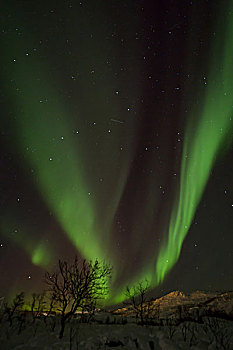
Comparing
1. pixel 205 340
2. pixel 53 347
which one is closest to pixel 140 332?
pixel 205 340

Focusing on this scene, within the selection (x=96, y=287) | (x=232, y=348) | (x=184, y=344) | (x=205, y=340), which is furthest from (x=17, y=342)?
(x=232, y=348)

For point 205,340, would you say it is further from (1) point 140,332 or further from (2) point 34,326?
(2) point 34,326

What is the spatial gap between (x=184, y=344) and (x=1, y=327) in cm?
1399

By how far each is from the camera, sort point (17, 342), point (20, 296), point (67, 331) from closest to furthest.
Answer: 1. point (17, 342)
2. point (67, 331)
3. point (20, 296)

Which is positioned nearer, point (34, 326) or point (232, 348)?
point (232, 348)

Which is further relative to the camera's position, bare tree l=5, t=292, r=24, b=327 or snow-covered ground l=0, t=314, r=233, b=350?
bare tree l=5, t=292, r=24, b=327

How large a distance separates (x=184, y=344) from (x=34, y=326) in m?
12.2

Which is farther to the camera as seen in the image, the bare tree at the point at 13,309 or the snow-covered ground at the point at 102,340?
the bare tree at the point at 13,309

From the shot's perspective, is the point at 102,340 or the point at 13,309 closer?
the point at 102,340

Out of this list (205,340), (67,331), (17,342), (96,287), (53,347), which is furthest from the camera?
(96,287)

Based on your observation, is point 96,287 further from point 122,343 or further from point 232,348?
point 232,348

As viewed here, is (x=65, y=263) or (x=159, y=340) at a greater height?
(x=65, y=263)

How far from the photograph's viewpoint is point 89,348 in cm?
1165

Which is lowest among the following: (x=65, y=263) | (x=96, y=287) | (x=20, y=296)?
(x=20, y=296)
